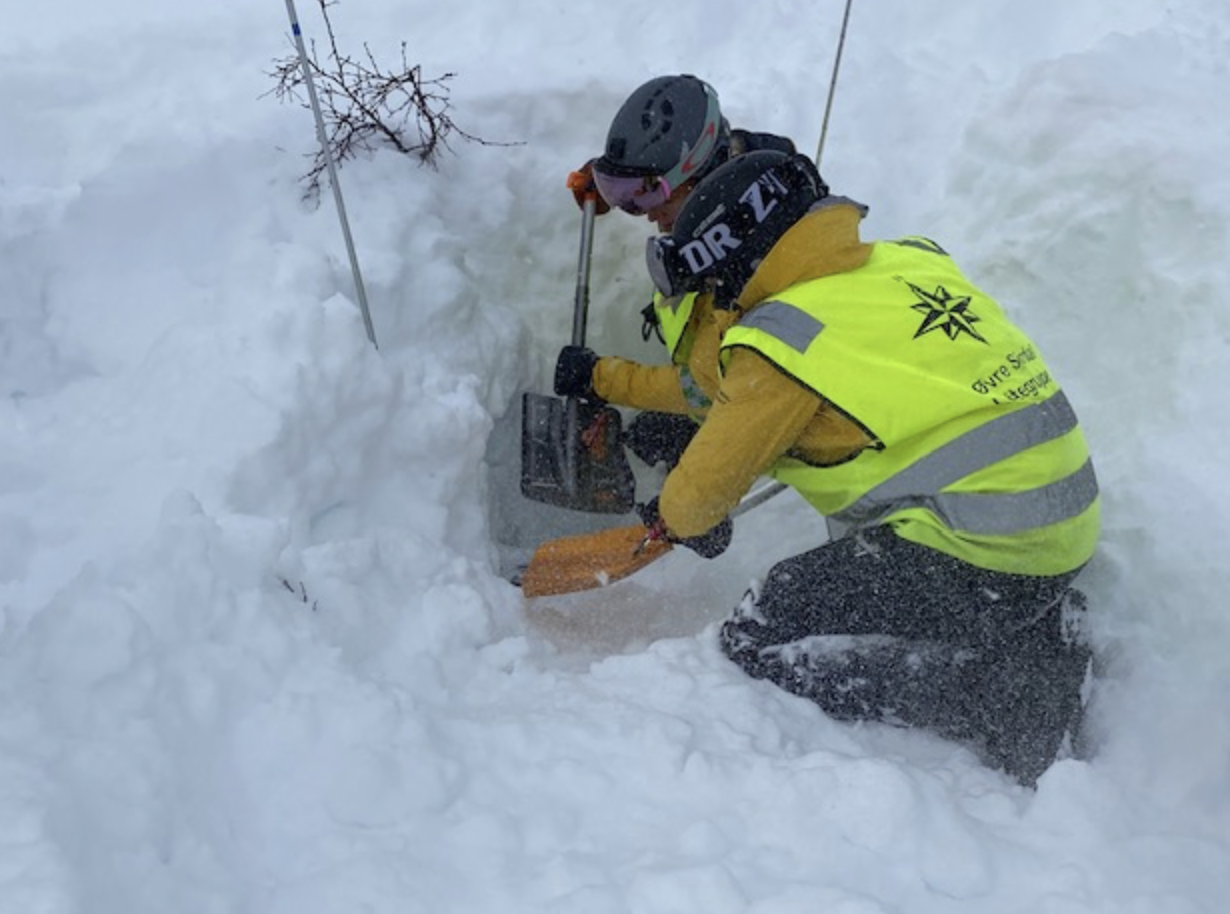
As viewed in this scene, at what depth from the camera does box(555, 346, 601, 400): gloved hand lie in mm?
3861

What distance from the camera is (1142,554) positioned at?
345cm

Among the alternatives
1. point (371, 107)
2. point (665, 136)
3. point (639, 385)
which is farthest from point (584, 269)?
point (371, 107)

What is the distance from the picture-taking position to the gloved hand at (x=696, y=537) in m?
3.24

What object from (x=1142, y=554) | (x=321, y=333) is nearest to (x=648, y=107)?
(x=321, y=333)

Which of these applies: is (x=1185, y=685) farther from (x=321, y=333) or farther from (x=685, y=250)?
(x=321, y=333)

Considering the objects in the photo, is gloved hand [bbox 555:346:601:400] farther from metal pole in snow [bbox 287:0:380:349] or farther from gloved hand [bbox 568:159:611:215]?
metal pole in snow [bbox 287:0:380:349]

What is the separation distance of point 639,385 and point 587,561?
23.3 inches

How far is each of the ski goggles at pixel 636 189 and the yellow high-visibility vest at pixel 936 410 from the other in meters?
0.69

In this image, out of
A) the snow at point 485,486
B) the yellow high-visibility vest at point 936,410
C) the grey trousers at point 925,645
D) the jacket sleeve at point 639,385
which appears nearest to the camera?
the snow at point 485,486

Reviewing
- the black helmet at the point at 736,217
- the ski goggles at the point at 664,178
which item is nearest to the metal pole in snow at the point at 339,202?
the ski goggles at the point at 664,178

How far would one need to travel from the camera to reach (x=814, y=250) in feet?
9.21

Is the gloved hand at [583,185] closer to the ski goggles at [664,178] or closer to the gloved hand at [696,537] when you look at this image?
the ski goggles at [664,178]

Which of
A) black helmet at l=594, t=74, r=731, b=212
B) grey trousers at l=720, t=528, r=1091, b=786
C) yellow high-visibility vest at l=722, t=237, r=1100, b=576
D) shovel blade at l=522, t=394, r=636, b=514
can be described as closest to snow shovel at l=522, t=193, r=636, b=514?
→ shovel blade at l=522, t=394, r=636, b=514

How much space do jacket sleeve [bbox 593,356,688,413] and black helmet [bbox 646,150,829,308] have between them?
2.81 ft
